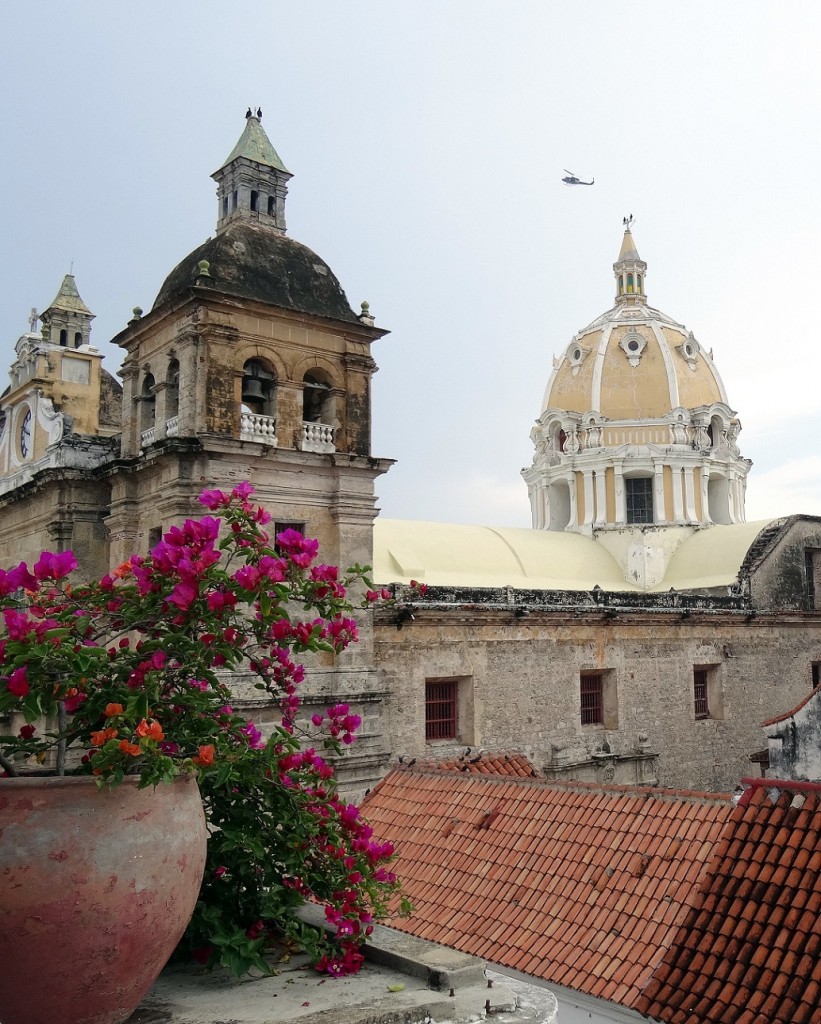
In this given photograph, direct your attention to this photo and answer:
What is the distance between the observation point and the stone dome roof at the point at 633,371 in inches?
1097

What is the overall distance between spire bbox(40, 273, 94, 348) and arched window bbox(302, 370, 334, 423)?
18.1ft

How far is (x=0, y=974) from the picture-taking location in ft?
9.91

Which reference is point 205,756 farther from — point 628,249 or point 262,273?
point 628,249

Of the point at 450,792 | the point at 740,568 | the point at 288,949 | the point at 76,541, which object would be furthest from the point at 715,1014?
the point at 740,568

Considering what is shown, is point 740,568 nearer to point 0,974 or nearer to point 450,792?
point 450,792

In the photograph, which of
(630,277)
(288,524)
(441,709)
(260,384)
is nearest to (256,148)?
(260,384)

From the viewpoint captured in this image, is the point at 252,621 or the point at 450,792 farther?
the point at 450,792

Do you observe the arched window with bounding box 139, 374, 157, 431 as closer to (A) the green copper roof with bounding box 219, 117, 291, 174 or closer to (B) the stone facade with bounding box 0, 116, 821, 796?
(B) the stone facade with bounding box 0, 116, 821, 796

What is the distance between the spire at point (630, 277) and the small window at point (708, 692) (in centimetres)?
1576

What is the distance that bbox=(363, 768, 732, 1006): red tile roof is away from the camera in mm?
7777

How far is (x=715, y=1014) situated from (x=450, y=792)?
480 centimetres

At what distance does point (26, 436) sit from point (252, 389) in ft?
19.3

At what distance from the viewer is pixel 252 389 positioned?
13.6 metres

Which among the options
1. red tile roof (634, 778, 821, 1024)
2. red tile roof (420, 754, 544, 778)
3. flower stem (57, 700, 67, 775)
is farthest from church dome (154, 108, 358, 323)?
flower stem (57, 700, 67, 775)
